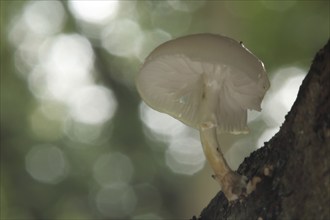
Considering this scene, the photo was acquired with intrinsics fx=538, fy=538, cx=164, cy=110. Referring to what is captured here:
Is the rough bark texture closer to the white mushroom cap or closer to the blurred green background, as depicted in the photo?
the white mushroom cap

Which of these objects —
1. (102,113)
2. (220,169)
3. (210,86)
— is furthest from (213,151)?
(102,113)

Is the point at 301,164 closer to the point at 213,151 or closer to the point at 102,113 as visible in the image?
the point at 213,151

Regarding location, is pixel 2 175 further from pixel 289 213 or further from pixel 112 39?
pixel 289 213

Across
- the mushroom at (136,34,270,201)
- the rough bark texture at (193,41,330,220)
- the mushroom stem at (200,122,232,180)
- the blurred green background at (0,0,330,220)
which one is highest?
the blurred green background at (0,0,330,220)

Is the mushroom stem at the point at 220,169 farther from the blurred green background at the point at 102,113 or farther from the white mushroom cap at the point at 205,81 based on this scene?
the blurred green background at the point at 102,113

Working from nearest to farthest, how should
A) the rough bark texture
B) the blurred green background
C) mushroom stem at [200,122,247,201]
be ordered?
1. the rough bark texture
2. mushroom stem at [200,122,247,201]
3. the blurred green background

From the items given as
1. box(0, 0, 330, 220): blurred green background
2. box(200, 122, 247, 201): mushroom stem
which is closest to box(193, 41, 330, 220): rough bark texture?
box(200, 122, 247, 201): mushroom stem

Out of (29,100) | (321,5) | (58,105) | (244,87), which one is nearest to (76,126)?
(58,105)
